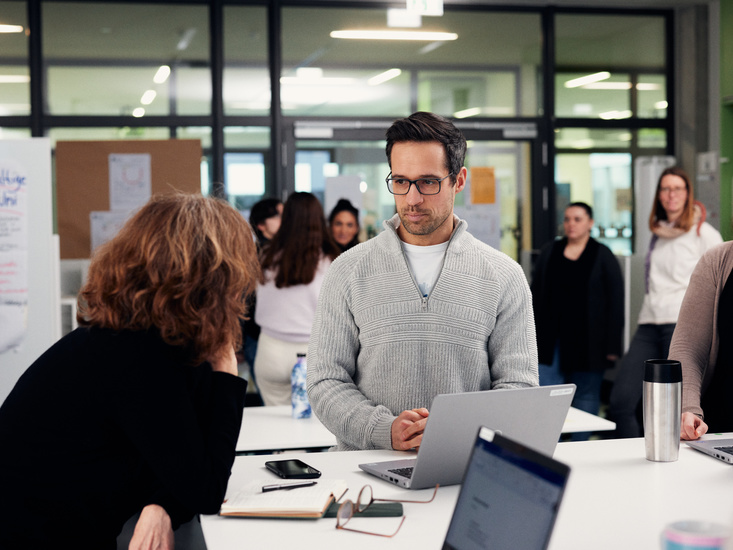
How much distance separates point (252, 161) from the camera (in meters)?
6.72

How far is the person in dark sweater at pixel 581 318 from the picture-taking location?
5105 mm

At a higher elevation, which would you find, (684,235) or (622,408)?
(684,235)

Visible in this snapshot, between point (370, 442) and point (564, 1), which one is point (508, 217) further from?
point (370, 442)

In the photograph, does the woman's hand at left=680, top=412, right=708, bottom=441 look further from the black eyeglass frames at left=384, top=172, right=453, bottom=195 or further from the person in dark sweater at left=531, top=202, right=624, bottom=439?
the person in dark sweater at left=531, top=202, right=624, bottom=439

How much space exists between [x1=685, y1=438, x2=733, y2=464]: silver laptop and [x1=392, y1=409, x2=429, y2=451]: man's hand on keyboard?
700 mm

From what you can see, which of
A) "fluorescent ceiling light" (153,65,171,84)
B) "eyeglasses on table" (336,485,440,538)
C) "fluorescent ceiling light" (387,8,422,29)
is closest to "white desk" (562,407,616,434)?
"eyeglasses on table" (336,485,440,538)

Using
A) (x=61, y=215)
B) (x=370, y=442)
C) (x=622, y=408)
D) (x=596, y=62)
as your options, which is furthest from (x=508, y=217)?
(x=370, y=442)

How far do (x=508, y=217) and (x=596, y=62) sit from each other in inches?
61.8

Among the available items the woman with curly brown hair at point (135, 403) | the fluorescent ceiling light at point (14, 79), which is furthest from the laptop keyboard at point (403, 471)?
the fluorescent ceiling light at point (14, 79)

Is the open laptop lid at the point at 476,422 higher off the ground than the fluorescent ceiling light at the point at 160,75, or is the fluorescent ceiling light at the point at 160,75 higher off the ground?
the fluorescent ceiling light at the point at 160,75

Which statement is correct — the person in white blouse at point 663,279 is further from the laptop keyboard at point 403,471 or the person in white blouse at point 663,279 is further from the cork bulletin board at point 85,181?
the cork bulletin board at point 85,181

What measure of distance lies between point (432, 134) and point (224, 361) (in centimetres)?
84

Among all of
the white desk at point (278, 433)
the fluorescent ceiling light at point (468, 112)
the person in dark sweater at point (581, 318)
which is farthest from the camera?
the fluorescent ceiling light at point (468, 112)

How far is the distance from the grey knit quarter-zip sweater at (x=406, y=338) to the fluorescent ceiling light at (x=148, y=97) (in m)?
4.76
